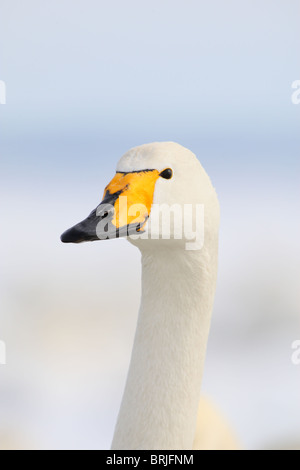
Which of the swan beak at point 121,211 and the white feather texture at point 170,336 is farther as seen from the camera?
the white feather texture at point 170,336

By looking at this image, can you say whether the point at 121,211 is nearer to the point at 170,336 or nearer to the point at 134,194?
the point at 134,194

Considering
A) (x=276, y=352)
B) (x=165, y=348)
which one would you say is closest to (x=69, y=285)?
(x=276, y=352)

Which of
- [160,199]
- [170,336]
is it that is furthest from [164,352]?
[160,199]

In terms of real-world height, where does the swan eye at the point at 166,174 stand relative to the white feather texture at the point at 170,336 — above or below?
above

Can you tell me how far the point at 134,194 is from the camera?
1154 mm

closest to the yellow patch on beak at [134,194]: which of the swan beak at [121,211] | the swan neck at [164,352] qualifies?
the swan beak at [121,211]

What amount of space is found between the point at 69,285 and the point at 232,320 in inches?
49.8

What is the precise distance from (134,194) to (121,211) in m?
0.05

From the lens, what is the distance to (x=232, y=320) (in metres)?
4.29

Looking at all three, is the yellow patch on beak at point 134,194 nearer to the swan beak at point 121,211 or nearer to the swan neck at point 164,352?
the swan beak at point 121,211

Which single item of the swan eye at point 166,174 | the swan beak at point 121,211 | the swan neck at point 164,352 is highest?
the swan eye at point 166,174

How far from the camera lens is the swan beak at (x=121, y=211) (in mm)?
1081

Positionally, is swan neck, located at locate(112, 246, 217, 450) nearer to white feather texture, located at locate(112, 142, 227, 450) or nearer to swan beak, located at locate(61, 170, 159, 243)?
white feather texture, located at locate(112, 142, 227, 450)
